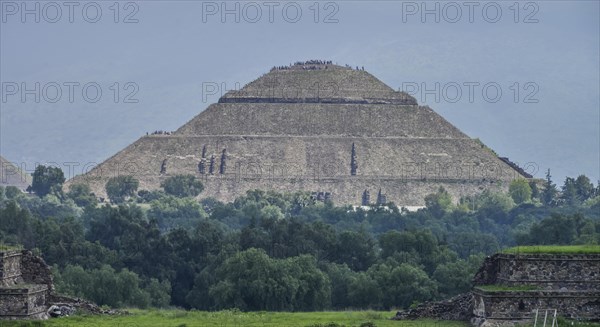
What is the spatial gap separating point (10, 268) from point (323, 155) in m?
141

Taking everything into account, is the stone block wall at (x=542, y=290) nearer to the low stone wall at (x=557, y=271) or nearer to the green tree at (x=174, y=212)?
the low stone wall at (x=557, y=271)

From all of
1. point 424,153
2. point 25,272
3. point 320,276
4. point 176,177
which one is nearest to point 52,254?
point 320,276

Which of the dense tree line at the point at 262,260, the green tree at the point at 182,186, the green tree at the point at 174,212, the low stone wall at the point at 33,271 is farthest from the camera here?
the green tree at the point at 182,186

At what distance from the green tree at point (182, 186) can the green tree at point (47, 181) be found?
8.56 m

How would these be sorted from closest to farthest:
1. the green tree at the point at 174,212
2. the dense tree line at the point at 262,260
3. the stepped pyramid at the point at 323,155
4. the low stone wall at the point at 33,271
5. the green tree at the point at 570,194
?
the low stone wall at the point at 33,271
the dense tree line at the point at 262,260
the green tree at the point at 174,212
the green tree at the point at 570,194
the stepped pyramid at the point at 323,155

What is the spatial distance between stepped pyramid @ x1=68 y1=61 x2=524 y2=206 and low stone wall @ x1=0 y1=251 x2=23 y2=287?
127225 mm

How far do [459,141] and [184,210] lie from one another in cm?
5098

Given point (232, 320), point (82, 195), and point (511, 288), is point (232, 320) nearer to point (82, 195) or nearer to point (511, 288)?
point (511, 288)

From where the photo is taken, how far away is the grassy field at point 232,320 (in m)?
47.3

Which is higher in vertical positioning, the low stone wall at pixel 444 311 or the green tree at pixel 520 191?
the green tree at pixel 520 191

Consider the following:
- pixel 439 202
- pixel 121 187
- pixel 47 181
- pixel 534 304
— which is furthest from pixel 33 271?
pixel 47 181

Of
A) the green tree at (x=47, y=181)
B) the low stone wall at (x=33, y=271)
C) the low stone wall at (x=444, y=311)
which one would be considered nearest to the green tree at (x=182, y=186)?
the green tree at (x=47, y=181)

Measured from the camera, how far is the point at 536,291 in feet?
153

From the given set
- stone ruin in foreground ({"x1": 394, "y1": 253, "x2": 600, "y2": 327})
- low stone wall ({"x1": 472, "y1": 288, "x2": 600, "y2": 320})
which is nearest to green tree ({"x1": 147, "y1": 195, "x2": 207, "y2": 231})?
stone ruin in foreground ({"x1": 394, "y1": 253, "x2": 600, "y2": 327})
